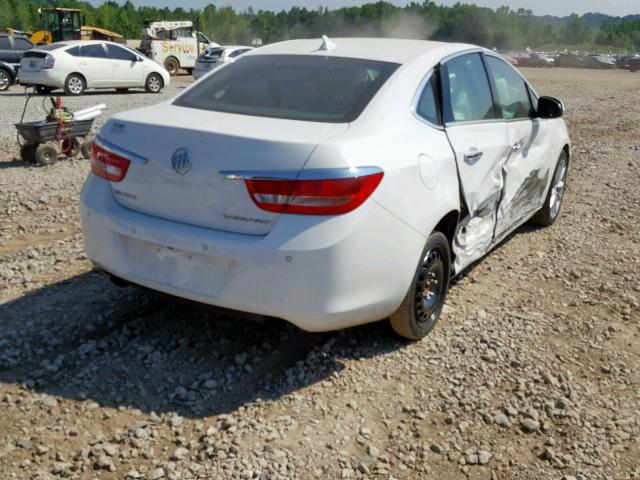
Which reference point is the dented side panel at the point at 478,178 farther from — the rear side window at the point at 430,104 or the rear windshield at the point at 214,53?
the rear windshield at the point at 214,53

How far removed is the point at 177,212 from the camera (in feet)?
11.5

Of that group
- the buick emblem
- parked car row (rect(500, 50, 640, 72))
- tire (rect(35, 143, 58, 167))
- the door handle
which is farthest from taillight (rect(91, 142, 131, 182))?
parked car row (rect(500, 50, 640, 72))

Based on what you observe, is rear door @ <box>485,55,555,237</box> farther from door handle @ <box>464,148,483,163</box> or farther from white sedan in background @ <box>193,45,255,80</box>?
white sedan in background @ <box>193,45,255,80</box>

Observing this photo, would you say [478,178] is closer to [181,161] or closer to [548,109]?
[548,109]

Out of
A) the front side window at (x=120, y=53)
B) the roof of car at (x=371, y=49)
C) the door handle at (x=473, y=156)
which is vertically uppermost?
the roof of car at (x=371, y=49)

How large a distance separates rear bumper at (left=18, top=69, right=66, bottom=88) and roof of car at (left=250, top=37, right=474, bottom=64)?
1590 cm

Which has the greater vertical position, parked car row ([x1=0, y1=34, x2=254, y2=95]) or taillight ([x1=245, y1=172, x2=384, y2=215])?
taillight ([x1=245, y1=172, x2=384, y2=215])

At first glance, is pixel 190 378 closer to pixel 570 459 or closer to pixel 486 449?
pixel 486 449

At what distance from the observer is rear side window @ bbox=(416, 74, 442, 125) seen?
400cm

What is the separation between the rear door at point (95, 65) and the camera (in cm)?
1955

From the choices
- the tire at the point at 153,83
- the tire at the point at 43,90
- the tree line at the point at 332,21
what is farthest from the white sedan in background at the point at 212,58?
the tree line at the point at 332,21

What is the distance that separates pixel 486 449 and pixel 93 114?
791cm

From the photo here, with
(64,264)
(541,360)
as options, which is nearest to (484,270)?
(541,360)

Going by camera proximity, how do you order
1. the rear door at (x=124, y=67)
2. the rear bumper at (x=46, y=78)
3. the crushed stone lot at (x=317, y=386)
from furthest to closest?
the rear door at (x=124, y=67)
the rear bumper at (x=46, y=78)
the crushed stone lot at (x=317, y=386)
